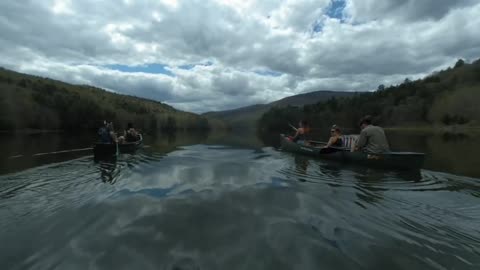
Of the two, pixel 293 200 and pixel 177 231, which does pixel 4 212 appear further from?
pixel 293 200

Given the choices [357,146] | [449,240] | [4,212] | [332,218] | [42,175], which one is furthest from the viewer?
[357,146]

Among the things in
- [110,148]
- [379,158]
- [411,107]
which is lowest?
[110,148]

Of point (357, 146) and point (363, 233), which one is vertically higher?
point (357, 146)

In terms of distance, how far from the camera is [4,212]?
20.4 feet

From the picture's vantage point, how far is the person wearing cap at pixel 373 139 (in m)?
11.0

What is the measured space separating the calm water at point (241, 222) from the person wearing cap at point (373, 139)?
1399 mm

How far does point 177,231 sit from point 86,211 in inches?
110

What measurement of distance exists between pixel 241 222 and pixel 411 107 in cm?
10592

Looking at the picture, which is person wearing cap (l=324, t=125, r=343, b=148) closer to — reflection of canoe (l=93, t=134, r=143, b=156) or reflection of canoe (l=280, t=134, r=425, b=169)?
reflection of canoe (l=280, t=134, r=425, b=169)

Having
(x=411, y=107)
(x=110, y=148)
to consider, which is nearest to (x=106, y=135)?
(x=110, y=148)

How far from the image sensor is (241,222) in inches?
220

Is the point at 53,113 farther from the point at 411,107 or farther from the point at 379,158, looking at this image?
the point at 411,107

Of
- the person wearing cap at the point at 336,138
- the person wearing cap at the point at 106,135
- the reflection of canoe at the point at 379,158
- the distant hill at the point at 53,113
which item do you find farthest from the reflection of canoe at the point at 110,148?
the distant hill at the point at 53,113

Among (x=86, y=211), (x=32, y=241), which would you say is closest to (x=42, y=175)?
(x=86, y=211)
